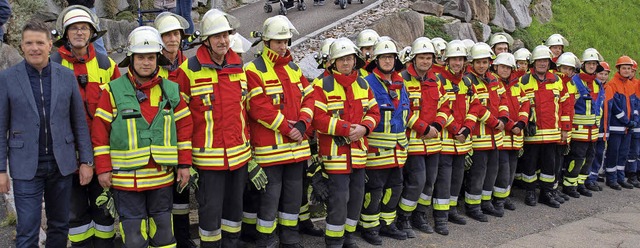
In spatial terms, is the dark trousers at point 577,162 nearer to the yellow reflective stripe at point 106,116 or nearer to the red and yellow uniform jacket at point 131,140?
the red and yellow uniform jacket at point 131,140

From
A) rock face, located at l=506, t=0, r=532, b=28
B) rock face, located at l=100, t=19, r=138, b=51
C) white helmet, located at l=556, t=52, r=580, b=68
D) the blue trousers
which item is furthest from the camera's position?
rock face, located at l=506, t=0, r=532, b=28

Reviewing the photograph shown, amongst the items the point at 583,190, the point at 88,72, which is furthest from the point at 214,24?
the point at 583,190

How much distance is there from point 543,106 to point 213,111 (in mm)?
5399

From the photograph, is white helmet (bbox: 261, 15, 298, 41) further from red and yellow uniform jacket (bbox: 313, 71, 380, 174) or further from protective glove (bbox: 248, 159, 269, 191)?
protective glove (bbox: 248, 159, 269, 191)

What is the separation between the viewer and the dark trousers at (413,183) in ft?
22.8

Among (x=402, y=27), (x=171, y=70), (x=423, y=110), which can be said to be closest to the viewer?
(x=171, y=70)

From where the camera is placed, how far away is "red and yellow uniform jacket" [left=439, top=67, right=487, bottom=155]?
7.29 m

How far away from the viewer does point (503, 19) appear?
17.6m

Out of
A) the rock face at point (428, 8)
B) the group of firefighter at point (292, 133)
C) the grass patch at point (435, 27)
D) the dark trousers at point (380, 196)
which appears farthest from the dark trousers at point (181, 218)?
the rock face at point (428, 8)

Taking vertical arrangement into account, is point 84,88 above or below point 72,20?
below

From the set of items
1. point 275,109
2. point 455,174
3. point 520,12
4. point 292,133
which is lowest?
point 455,174

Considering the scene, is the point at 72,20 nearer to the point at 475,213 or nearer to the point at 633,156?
the point at 475,213

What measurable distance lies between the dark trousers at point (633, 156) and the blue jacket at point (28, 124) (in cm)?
946

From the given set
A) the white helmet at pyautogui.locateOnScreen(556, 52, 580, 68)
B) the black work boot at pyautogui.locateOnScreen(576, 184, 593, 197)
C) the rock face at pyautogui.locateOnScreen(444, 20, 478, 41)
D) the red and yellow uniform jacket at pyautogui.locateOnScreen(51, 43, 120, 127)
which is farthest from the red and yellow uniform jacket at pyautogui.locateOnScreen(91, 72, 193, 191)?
the rock face at pyautogui.locateOnScreen(444, 20, 478, 41)
